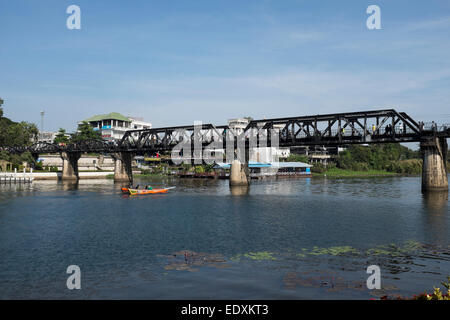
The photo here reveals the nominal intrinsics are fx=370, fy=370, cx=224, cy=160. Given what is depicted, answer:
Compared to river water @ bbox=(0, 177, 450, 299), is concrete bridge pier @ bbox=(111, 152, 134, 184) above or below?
above

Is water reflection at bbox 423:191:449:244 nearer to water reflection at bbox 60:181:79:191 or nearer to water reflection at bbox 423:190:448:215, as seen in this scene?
water reflection at bbox 423:190:448:215

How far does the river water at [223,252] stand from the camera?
2030 centimetres

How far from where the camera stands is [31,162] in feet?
447

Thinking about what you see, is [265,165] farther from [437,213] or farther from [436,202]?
[437,213]

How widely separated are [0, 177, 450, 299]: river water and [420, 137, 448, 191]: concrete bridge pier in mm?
22948

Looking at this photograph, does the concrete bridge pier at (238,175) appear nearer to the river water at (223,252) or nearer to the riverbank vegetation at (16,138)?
the river water at (223,252)

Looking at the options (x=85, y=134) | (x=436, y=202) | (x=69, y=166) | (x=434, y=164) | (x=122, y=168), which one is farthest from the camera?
(x=85, y=134)

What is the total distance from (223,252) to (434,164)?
5757cm

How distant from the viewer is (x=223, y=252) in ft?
93.7

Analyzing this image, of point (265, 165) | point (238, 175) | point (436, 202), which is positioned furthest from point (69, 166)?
point (436, 202)

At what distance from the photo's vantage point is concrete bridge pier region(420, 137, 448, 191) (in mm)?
69688

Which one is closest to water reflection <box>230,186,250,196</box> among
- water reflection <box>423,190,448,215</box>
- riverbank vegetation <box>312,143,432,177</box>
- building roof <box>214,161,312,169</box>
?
water reflection <box>423,190,448,215</box>

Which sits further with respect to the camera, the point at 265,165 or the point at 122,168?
the point at 265,165
